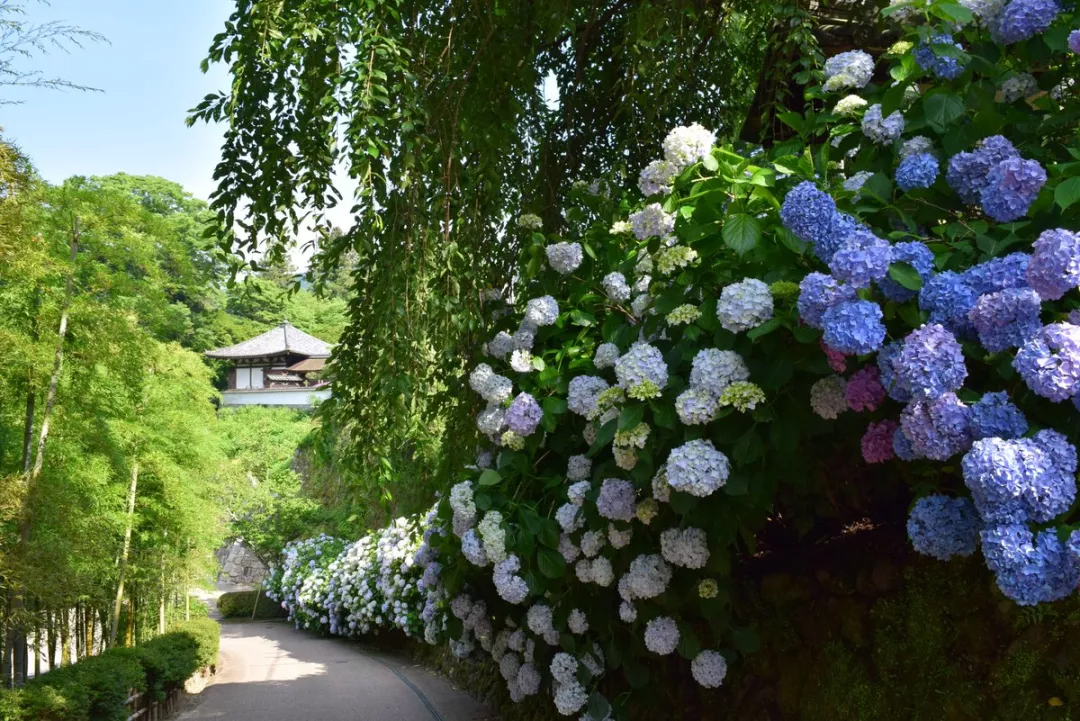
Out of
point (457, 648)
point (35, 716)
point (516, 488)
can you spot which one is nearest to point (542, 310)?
point (516, 488)

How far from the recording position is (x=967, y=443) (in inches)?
63.7

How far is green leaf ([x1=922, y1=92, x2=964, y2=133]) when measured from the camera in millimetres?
2021

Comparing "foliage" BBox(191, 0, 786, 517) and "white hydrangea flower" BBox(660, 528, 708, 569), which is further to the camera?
"foliage" BBox(191, 0, 786, 517)

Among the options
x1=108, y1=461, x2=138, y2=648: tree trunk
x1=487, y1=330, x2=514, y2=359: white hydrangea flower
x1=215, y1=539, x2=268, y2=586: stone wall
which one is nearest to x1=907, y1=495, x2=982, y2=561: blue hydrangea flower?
x1=487, y1=330, x2=514, y2=359: white hydrangea flower

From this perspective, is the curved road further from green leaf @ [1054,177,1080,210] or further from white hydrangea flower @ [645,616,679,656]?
green leaf @ [1054,177,1080,210]

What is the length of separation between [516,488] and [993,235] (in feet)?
6.00

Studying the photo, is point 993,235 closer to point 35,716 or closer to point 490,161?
point 490,161

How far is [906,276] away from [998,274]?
160 mm

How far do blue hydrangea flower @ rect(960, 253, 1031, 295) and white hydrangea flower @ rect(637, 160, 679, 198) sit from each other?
1023 millimetres

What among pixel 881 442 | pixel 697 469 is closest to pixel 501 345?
pixel 697 469

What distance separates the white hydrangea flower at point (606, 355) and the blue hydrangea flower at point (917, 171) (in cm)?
104

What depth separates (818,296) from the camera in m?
1.78

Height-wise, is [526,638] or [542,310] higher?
[542,310]

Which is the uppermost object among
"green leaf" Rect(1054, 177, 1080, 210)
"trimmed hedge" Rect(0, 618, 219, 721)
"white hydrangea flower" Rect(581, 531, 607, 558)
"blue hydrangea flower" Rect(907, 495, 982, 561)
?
"green leaf" Rect(1054, 177, 1080, 210)
